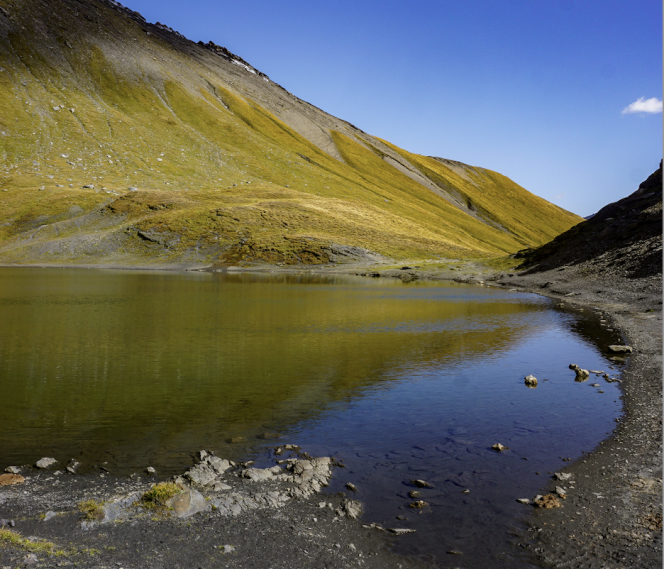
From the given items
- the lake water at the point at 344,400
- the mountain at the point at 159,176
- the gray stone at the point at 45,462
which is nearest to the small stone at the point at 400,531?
the lake water at the point at 344,400

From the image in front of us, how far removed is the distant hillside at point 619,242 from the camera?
4878 cm

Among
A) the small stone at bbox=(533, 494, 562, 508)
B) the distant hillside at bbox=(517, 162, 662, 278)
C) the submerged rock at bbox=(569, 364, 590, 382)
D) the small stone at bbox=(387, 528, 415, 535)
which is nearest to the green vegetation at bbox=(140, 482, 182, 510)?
the small stone at bbox=(387, 528, 415, 535)

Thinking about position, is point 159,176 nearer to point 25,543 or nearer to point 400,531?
point 25,543

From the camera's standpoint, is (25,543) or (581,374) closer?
(25,543)

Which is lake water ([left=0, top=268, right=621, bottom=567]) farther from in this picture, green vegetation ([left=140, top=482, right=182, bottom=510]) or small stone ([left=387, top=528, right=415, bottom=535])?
green vegetation ([left=140, top=482, right=182, bottom=510])

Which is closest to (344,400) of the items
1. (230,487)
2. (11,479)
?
(230,487)

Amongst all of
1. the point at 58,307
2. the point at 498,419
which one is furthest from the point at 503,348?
the point at 58,307

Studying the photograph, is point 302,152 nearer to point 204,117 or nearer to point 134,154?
point 204,117

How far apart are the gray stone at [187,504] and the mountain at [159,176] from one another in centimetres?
8177

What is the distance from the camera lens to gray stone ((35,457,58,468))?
33.6 feet

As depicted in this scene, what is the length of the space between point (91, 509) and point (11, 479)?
7.84 feet

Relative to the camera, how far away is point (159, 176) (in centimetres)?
12925

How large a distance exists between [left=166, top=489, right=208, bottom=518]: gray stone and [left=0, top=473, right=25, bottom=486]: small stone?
3248mm

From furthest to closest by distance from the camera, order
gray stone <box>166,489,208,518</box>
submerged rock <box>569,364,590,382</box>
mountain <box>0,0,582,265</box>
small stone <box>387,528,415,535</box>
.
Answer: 1. mountain <box>0,0,582,265</box>
2. submerged rock <box>569,364,590,382</box>
3. gray stone <box>166,489,208,518</box>
4. small stone <box>387,528,415,535</box>
